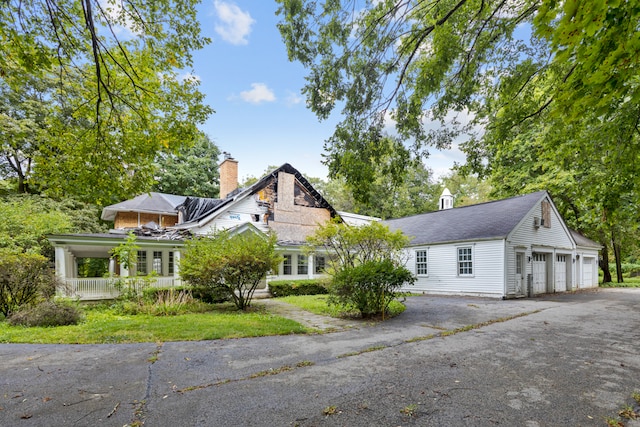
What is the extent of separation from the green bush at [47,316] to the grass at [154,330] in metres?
0.25

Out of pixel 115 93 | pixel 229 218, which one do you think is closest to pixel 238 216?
pixel 229 218

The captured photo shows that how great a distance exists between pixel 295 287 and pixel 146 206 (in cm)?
1249

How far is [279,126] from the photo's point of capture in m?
16.6

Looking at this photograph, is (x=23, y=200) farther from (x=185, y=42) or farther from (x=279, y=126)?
(x=185, y=42)

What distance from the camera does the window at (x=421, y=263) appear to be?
1781cm

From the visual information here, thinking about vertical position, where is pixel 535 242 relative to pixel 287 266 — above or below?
above

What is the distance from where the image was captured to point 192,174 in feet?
104

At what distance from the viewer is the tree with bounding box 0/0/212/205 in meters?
5.54

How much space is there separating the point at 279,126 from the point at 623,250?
3138 centimetres

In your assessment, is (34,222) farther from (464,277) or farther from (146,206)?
(464,277)

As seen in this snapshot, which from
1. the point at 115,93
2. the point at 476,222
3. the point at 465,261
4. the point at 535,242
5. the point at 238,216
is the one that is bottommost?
the point at 465,261

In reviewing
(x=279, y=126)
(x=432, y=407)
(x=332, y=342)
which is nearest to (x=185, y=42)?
(x=332, y=342)

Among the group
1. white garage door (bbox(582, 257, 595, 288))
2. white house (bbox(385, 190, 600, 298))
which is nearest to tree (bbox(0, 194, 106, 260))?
white house (bbox(385, 190, 600, 298))

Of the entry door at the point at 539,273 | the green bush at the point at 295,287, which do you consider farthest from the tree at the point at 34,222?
the entry door at the point at 539,273
